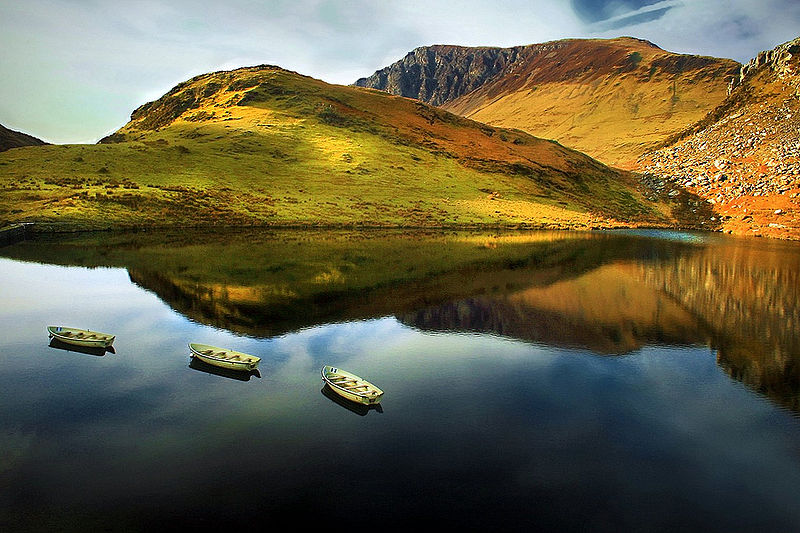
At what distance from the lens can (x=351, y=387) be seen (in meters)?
19.2

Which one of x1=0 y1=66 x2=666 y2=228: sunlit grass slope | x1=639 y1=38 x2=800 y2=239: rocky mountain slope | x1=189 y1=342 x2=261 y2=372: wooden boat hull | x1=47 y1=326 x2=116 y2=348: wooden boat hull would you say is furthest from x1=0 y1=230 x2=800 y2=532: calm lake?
x1=639 y1=38 x2=800 y2=239: rocky mountain slope

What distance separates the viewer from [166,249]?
5606cm

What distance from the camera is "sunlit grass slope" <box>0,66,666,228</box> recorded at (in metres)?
80.4

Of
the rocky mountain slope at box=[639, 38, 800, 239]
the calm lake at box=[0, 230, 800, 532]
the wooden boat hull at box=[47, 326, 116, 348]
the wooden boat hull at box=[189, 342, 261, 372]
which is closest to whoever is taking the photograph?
the calm lake at box=[0, 230, 800, 532]

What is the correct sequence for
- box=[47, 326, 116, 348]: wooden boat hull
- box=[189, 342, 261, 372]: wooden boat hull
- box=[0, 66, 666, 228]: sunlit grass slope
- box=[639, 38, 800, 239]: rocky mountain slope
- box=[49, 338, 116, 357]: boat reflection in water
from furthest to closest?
box=[639, 38, 800, 239]: rocky mountain slope, box=[0, 66, 666, 228]: sunlit grass slope, box=[47, 326, 116, 348]: wooden boat hull, box=[49, 338, 116, 357]: boat reflection in water, box=[189, 342, 261, 372]: wooden boat hull

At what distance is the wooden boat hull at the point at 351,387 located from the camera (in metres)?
18.6

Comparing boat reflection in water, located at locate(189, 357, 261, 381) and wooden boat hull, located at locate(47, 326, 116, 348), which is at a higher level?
wooden boat hull, located at locate(47, 326, 116, 348)

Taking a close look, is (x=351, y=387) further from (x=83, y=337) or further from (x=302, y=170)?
(x=302, y=170)

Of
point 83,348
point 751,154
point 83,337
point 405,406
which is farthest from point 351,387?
point 751,154

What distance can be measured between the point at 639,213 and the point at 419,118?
77.3 metres

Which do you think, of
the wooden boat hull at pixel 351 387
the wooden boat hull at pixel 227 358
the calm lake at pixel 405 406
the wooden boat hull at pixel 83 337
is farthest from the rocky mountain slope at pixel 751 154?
the wooden boat hull at pixel 83 337

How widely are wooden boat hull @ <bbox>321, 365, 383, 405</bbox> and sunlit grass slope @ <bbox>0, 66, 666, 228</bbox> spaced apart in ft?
215

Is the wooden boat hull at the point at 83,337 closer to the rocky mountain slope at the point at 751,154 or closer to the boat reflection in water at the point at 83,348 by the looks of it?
the boat reflection in water at the point at 83,348

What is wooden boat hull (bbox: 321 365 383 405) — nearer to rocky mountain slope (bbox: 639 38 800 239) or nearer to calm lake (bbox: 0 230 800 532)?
calm lake (bbox: 0 230 800 532)
